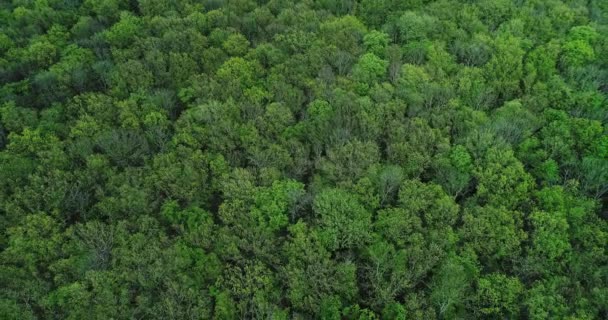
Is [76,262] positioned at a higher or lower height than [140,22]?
lower

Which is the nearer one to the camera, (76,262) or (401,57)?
(76,262)

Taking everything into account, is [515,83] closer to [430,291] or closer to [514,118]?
[514,118]

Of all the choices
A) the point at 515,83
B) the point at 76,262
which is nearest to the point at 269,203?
the point at 76,262

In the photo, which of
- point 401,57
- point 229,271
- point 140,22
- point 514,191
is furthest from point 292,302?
point 140,22

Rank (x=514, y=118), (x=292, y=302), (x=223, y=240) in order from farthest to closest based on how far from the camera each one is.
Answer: (x=514, y=118)
(x=223, y=240)
(x=292, y=302)

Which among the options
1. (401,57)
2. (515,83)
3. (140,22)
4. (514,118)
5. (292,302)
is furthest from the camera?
(140,22)

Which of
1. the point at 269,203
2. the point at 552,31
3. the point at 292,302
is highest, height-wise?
the point at 552,31
